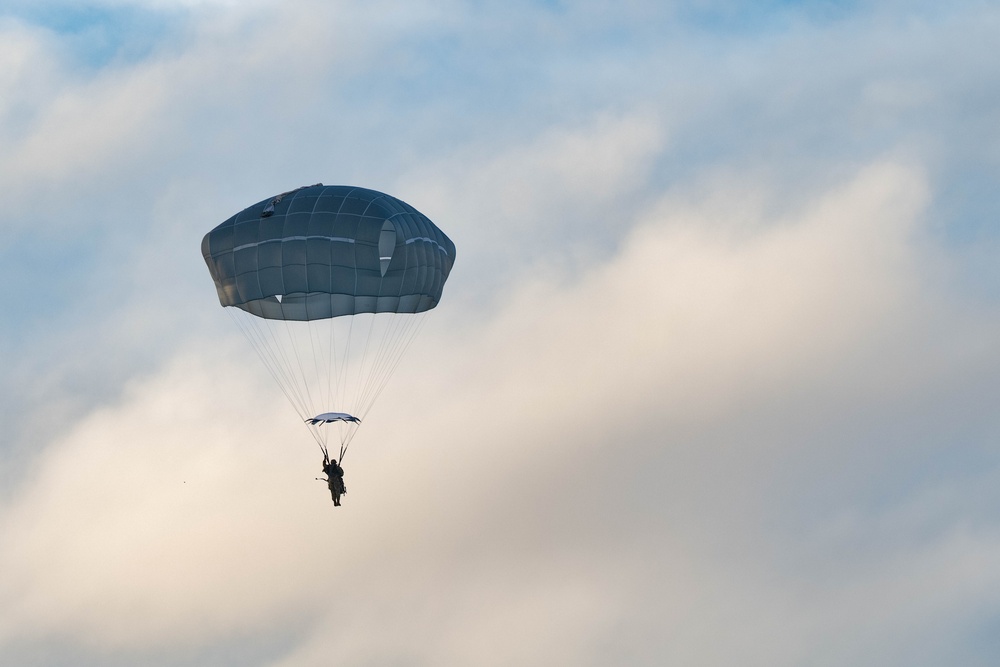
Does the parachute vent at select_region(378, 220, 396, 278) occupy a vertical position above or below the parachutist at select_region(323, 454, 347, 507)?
above

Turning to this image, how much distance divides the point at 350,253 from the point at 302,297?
7.47 ft

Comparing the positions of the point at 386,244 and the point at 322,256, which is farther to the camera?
the point at 386,244

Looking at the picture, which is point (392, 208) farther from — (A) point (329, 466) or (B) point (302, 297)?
→ (A) point (329, 466)

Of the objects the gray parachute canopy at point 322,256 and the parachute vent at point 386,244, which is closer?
the gray parachute canopy at point 322,256

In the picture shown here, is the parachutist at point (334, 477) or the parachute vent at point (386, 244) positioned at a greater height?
the parachute vent at point (386, 244)

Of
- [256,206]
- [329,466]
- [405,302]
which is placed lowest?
[329,466]

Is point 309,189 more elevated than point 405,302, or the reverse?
point 309,189

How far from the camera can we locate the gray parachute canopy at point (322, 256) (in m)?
64.7

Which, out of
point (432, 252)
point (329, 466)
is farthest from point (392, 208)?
point (329, 466)

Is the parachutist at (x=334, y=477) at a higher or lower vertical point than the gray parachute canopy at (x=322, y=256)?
lower

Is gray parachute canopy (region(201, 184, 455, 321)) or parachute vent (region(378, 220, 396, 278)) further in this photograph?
parachute vent (region(378, 220, 396, 278))

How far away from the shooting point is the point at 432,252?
219 feet

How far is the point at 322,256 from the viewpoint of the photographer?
64625 millimetres

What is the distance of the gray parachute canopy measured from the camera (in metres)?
64.7
